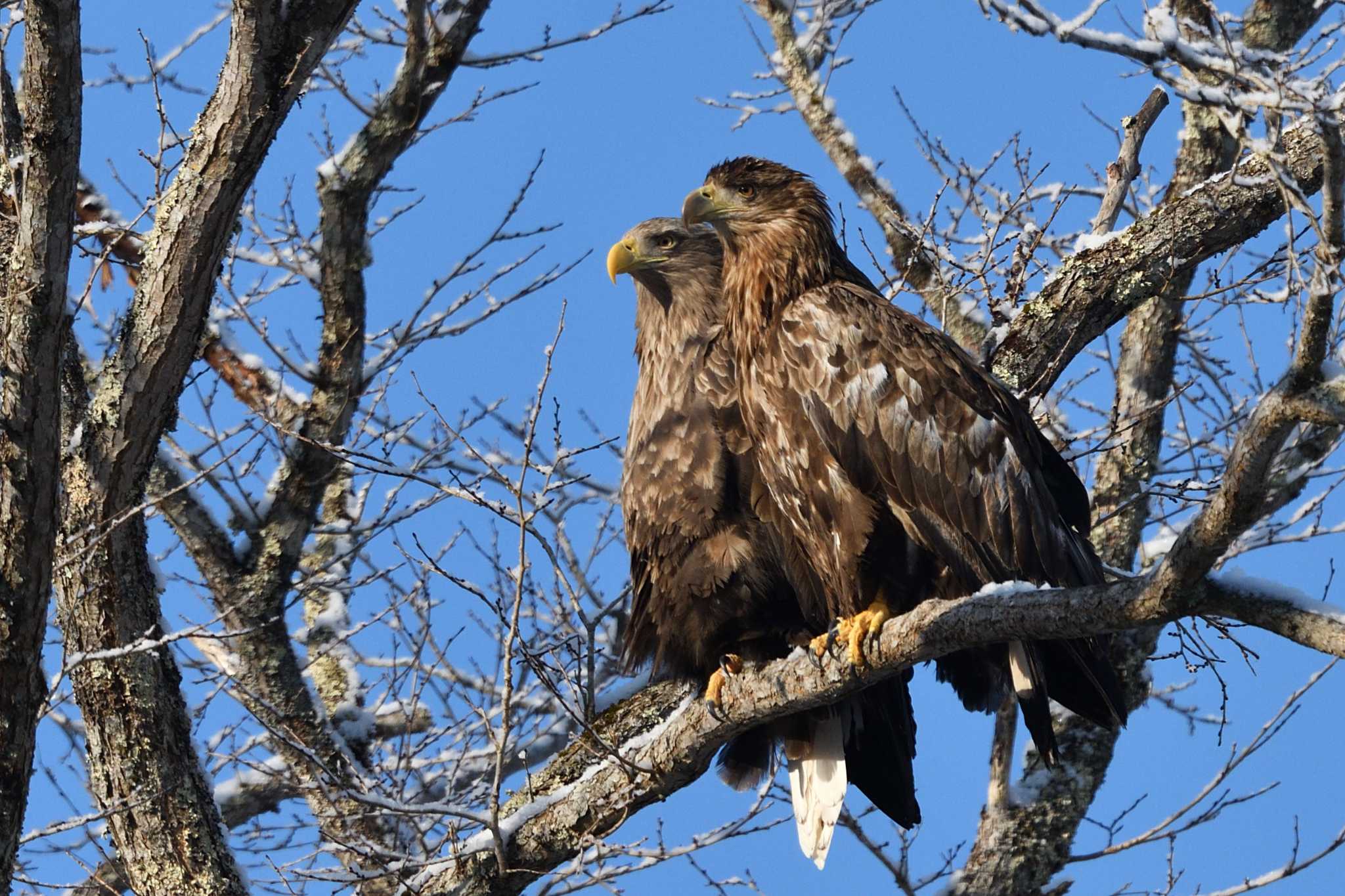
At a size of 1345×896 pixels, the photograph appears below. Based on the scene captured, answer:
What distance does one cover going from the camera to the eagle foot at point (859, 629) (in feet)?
14.2

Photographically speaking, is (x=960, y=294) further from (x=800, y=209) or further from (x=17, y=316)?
(x=17, y=316)

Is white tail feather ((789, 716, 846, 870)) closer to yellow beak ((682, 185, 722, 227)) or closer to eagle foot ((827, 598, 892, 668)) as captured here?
eagle foot ((827, 598, 892, 668))

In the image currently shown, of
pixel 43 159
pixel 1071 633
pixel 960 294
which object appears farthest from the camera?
pixel 960 294

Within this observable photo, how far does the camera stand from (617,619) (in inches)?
296

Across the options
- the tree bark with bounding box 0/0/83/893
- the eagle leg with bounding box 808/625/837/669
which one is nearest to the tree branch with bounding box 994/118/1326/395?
the eagle leg with bounding box 808/625/837/669

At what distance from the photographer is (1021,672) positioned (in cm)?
430

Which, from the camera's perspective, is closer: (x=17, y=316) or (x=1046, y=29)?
(x=1046, y=29)

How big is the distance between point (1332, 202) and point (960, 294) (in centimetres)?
423

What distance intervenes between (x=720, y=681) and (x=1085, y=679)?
49.5 inches

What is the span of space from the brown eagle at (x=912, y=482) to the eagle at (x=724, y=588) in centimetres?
30

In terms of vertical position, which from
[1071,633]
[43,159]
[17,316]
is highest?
[43,159]

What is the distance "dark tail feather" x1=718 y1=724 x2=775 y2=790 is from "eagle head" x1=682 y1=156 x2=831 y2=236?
2.01 m

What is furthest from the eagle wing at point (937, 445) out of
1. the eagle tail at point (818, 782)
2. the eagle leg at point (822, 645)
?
the eagle tail at point (818, 782)

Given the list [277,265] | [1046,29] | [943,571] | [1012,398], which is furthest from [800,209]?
[277,265]
